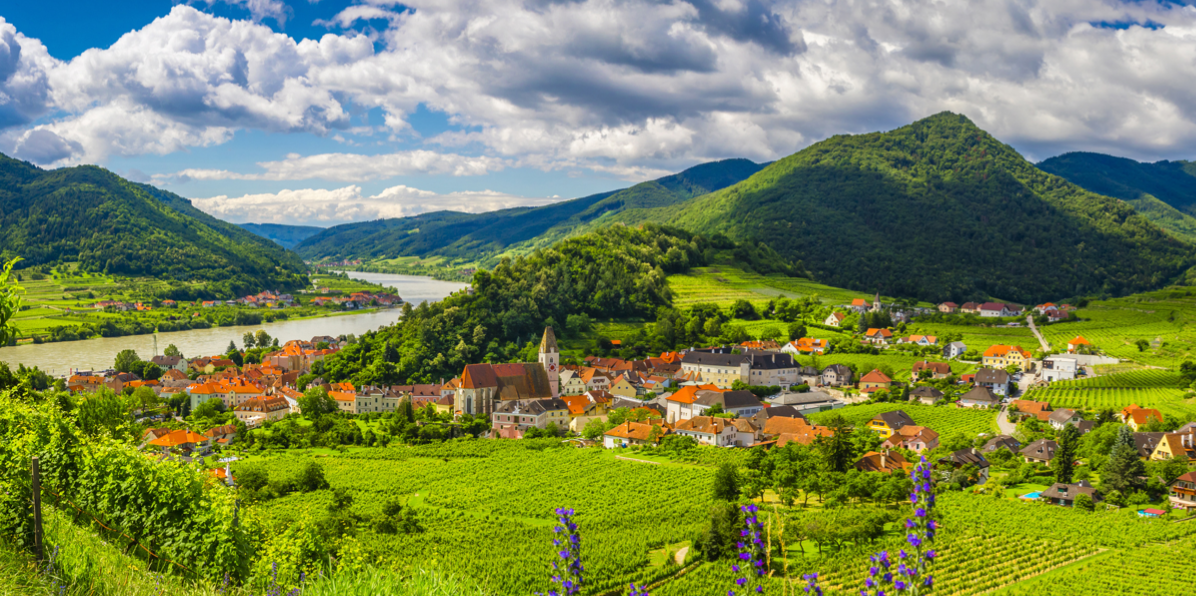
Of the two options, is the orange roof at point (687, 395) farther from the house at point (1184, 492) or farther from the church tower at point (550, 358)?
the house at point (1184, 492)

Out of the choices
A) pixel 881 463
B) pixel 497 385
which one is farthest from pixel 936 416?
pixel 497 385

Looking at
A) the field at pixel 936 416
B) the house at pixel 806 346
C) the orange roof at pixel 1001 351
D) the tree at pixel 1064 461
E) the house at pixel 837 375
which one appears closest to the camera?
the tree at pixel 1064 461

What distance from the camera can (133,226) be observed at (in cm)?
12419

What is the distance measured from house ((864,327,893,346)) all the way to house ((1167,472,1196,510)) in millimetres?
34148

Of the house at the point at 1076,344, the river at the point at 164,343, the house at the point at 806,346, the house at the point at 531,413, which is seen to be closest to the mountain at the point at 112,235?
the river at the point at 164,343

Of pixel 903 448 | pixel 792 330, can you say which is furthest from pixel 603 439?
pixel 792 330

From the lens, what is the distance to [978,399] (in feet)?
141

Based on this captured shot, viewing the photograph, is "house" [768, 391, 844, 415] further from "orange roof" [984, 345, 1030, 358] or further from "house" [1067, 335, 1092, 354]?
"house" [1067, 335, 1092, 354]

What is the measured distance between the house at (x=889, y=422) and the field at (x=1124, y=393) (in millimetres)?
9999

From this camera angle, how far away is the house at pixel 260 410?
43.2 metres

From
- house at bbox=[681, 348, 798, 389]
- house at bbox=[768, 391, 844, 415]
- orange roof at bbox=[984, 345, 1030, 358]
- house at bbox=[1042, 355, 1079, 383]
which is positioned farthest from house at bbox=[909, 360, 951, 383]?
house at bbox=[681, 348, 798, 389]

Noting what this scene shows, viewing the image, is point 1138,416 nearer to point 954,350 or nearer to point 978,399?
point 978,399

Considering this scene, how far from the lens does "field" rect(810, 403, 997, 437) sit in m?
37.0

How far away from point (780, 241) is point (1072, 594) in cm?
9683
